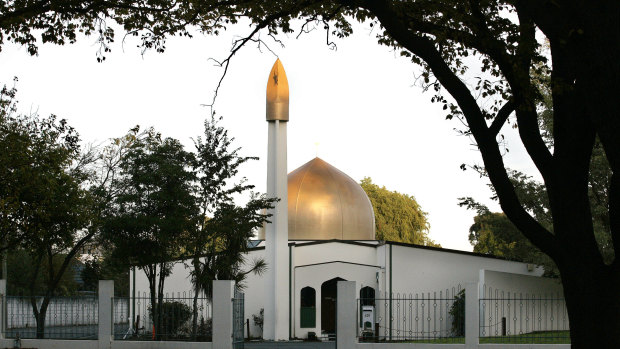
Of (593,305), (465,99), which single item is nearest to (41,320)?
(465,99)

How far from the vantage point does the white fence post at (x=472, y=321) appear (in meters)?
18.1

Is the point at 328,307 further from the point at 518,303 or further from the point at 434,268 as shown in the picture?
the point at 518,303

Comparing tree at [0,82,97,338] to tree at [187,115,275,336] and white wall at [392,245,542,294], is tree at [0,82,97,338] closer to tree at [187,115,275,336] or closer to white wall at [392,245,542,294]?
tree at [187,115,275,336]

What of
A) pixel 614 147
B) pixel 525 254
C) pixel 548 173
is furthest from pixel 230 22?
pixel 525 254

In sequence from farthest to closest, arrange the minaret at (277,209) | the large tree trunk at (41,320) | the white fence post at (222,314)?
the minaret at (277,209) → the large tree trunk at (41,320) → the white fence post at (222,314)

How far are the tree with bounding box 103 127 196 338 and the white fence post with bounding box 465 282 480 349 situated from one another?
9.44m

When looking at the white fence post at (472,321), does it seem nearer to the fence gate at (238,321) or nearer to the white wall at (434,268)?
the fence gate at (238,321)

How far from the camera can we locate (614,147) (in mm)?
7461

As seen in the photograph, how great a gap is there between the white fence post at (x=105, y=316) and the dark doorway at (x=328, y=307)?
14.3 metres

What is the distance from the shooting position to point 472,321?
18125mm

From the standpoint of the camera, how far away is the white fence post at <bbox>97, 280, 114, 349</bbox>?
19.3 m

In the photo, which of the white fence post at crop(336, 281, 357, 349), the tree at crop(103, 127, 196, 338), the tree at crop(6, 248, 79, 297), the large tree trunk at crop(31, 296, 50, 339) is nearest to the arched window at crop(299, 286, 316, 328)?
the tree at crop(103, 127, 196, 338)

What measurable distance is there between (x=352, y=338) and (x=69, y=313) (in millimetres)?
7990

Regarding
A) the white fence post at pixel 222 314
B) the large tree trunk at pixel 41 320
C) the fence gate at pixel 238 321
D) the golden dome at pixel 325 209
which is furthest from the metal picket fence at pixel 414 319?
the large tree trunk at pixel 41 320
